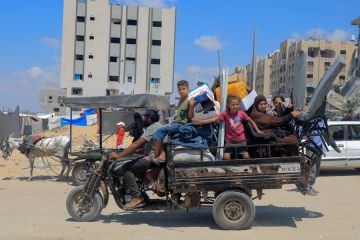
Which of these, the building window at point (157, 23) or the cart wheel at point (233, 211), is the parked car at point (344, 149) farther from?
the building window at point (157, 23)

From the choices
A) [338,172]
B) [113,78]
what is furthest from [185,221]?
[113,78]

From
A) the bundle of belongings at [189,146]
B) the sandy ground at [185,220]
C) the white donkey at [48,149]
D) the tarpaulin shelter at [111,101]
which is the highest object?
the tarpaulin shelter at [111,101]

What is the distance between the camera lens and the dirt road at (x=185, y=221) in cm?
687

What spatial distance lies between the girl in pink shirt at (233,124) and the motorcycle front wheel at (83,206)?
6.59 feet

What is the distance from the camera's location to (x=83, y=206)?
7680 millimetres

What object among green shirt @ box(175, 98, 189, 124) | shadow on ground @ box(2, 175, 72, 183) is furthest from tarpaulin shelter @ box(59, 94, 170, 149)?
green shirt @ box(175, 98, 189, 124)

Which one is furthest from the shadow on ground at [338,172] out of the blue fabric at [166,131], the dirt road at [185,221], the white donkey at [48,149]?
the blue fabric at [166,131]

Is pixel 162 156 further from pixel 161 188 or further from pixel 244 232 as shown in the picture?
pixel 244 232

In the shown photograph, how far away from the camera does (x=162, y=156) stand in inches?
287

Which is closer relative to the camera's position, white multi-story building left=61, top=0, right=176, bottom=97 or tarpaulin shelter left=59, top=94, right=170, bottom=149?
tarpaulin shelter left=59, top=94, right=170, bottom=149

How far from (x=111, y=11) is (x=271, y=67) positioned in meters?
60.7

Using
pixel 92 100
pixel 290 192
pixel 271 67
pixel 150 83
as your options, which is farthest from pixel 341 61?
pixel 271 67

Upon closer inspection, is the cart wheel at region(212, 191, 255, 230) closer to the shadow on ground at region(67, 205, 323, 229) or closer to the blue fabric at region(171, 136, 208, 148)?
the shadow on ground at region(67, 205, 323, 229)

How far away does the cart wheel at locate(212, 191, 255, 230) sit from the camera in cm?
710
